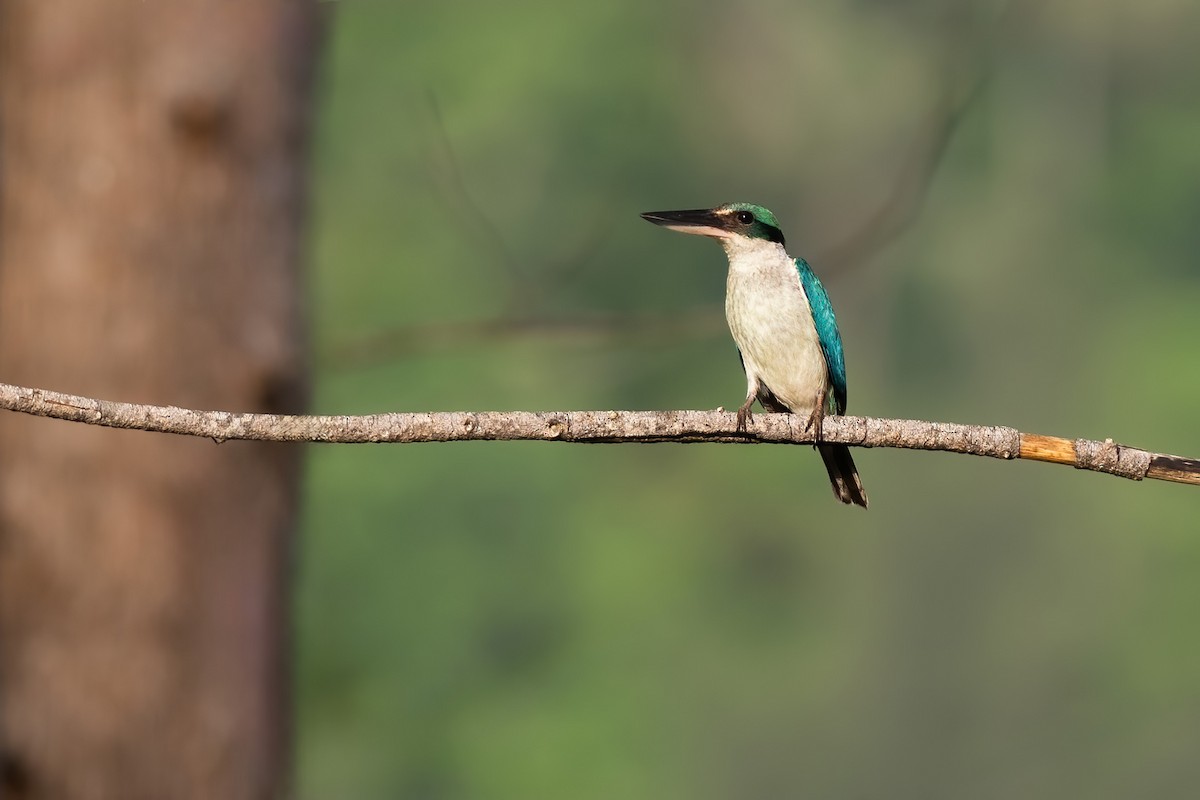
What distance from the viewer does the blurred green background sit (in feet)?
43.7

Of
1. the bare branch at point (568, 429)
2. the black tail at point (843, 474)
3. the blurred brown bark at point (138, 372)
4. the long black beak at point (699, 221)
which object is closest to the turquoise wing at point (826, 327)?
the long black beak at point (699, 221)

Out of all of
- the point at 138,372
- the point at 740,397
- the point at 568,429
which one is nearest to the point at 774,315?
the point at 138,372

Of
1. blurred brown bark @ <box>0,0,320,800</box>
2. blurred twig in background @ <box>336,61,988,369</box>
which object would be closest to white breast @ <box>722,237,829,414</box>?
blurred twig in background @ <box>336,61,988,369</box>

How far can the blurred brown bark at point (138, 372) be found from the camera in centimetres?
364

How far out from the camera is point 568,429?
2.44 m

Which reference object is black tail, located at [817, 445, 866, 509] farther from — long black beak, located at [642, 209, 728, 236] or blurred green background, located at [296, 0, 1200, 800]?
blurred green background, located at [296, 0, 1200, 800]

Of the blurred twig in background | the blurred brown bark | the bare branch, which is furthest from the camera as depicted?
the blurred twig in background

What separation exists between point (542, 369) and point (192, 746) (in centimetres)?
1695

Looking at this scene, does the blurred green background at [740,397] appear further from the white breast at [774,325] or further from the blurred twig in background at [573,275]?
the white breast at [774,325]

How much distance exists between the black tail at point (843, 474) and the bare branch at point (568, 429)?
47.7 inches

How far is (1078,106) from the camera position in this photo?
42062mm

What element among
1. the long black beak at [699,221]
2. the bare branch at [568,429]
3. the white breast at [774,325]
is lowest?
the bare branch at [568,429]

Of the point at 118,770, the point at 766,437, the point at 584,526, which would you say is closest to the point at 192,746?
the point at 118,770

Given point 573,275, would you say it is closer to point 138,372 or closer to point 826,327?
point 826,327
